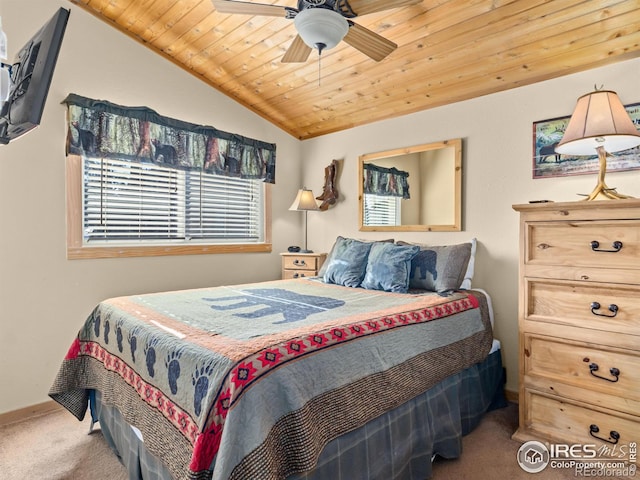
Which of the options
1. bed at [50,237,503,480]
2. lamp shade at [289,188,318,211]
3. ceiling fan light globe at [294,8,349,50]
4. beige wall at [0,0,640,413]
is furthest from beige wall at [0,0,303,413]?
ceiling fan light globe at [294,8,349,50]

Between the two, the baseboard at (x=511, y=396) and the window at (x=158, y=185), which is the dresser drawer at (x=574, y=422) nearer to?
Result: the baseboard at (x=511, y=396)

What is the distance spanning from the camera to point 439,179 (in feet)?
10.0

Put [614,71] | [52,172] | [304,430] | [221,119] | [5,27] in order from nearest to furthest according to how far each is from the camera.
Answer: [304,430], [614,71], [5,27], [52,172], [221,119]

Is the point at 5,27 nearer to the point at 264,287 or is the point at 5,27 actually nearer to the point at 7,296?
the point at 7,296

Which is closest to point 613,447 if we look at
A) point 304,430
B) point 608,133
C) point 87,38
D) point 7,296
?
point 608,133

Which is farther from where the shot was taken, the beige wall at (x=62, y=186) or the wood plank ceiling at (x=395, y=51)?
the beige wall at (x=62, y=186)

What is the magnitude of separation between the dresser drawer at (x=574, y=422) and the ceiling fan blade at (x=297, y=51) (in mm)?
2286

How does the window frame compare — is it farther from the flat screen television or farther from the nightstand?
the flat screen television

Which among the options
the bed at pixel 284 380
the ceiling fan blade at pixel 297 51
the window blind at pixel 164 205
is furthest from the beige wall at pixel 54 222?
the ceiling fan blade at pixel 297 51

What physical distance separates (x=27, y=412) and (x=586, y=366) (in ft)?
11.2

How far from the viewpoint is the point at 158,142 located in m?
3.11

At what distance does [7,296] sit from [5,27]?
176 centimetres

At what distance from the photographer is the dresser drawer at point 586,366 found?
179 cm

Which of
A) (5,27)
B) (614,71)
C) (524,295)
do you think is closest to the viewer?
(524,295)
